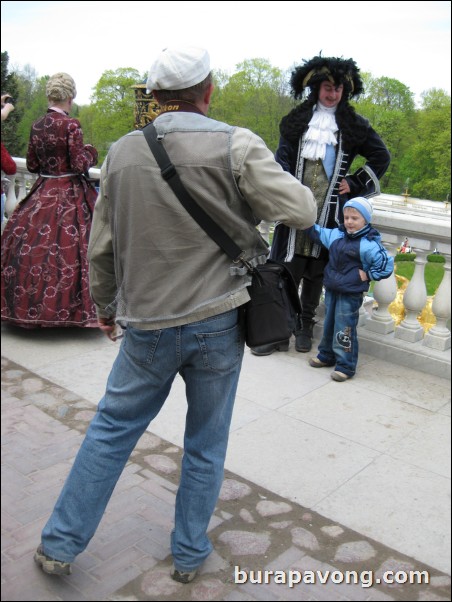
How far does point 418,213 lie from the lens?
4773mm

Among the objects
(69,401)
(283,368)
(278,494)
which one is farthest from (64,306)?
(278,494)

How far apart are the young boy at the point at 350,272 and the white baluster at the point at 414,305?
1.68ft

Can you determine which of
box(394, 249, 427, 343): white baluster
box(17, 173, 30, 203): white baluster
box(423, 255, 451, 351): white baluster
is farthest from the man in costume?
box(17, 173, 30, 203): white baluster

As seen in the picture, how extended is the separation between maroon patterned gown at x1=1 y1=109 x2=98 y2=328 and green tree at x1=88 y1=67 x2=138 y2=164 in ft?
9.77

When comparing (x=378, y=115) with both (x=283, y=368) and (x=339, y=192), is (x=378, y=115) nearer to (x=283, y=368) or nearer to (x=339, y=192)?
(x=339, y=192)

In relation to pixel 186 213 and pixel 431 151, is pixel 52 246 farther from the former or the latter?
pixel 431 151

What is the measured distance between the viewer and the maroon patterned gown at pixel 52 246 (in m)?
4.98

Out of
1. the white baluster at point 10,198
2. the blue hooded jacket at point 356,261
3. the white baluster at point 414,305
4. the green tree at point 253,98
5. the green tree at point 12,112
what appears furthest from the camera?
the white baluster at point 10,198

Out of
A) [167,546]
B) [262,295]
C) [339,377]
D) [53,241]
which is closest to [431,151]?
[339,377]

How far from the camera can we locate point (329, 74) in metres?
4.58

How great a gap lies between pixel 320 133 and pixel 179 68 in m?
2.71

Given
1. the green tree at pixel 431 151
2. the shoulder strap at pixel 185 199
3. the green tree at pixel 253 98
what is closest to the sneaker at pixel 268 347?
the shoulder strap at pixel 185 199

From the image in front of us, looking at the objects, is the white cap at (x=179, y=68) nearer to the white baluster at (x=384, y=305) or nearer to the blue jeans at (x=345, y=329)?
the blue jeans at (x=345, y=329)

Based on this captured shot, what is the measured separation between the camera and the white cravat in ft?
15.3
